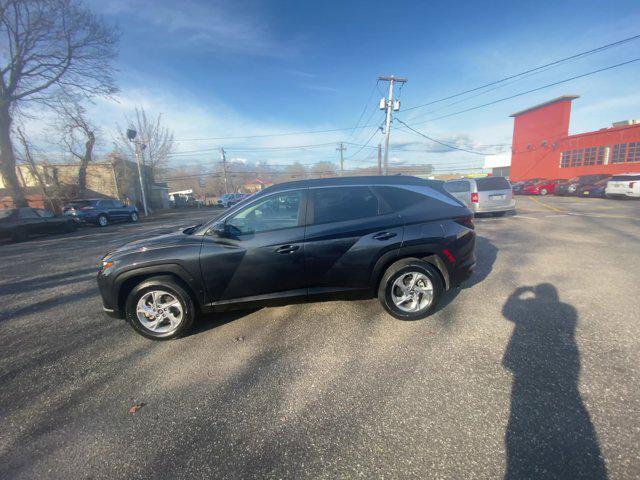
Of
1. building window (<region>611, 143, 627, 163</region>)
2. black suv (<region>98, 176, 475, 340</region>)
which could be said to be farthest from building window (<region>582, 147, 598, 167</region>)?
black suv (<region>98, 176, 475, 340</region>)

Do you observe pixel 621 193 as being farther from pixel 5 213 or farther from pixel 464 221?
pixel 5 213

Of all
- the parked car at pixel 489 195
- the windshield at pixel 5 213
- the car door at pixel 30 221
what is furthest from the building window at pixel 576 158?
the windshield at pixel 5 213

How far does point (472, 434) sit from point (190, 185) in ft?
244

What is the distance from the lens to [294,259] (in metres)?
3.10

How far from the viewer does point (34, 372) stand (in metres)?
2.72

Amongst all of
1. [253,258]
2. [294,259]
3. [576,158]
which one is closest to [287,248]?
[294,259]

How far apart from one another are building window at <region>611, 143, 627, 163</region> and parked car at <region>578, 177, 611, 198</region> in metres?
10.6

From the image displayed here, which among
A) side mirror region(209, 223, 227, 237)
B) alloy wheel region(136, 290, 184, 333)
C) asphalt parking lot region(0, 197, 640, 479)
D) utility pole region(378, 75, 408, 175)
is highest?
utility pole region(378, 75, 408, 175)

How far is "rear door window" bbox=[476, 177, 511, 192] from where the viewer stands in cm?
1017

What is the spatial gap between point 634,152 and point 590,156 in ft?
11.3

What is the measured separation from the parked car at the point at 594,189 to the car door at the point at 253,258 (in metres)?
24.1

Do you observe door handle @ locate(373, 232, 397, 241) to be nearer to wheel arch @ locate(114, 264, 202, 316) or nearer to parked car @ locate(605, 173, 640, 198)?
wheel arch @ locate(114, 264, 202, 316)

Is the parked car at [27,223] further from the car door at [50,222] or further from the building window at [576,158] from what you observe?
the building window at [576,158]

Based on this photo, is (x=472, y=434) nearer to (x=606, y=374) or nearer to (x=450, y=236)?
(x=606, y=374)
